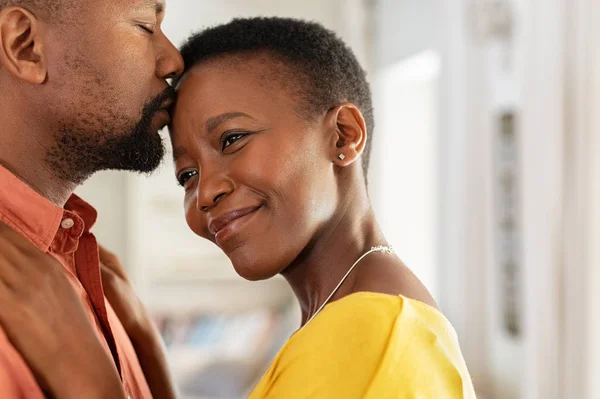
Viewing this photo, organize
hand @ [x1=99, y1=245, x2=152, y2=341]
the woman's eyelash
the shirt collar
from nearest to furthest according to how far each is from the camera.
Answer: the shirt collar, the woman's eyelash, hand @ [x1=99, y1=245, x2=152, y2=341]

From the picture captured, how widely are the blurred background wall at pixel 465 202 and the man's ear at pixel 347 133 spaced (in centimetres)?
142

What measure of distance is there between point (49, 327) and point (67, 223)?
0.81 feet

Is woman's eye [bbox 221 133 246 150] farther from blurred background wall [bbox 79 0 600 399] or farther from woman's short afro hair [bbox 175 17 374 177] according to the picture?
blurred background wall [bbox 79 0 600 399]

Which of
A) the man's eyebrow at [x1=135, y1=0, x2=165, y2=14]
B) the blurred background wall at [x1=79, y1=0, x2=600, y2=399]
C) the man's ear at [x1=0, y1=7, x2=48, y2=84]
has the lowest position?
the blurred background wall at [x1=79, y1=0, x2=600, y2=399]

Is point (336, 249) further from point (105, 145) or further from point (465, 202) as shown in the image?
point (465, 202)

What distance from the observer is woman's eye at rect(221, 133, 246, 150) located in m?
1.28

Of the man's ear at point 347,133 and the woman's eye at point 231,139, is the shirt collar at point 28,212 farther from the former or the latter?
the man's ear at point 347,133

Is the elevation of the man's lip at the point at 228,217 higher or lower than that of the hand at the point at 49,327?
higher

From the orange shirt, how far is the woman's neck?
0.32 meters

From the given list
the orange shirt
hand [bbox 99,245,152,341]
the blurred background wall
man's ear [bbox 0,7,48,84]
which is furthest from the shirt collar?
the blurred background wall

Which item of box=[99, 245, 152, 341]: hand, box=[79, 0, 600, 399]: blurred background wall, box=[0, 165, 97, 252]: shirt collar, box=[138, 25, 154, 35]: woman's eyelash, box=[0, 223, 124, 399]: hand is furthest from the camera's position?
box=[79, 0, 600, 399]: blurred background wall

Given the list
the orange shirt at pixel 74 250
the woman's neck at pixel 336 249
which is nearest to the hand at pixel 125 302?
the orange shirt at pixel 74 250

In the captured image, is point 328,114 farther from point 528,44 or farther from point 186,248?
point 186,248

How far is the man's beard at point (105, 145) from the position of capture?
1.31m
